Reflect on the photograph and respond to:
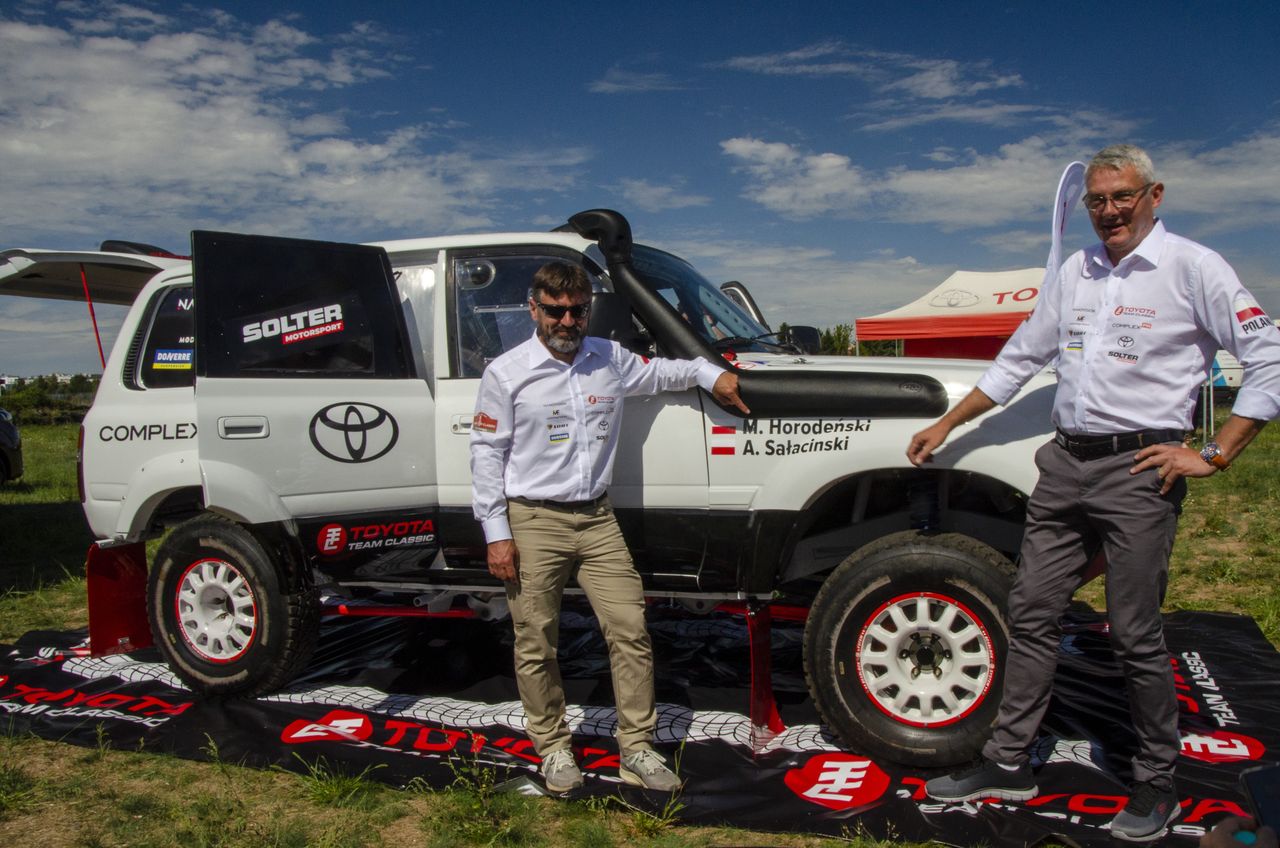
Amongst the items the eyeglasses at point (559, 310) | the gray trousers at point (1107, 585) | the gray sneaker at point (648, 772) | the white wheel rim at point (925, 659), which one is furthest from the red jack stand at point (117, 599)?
the gray trousers at point (1107, 585)

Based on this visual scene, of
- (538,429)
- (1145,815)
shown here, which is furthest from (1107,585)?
(538,429)

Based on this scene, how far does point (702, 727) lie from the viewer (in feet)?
13.6

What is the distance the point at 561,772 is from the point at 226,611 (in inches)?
78.1

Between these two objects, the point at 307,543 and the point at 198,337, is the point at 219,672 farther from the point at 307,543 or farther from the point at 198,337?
the point at 198,337

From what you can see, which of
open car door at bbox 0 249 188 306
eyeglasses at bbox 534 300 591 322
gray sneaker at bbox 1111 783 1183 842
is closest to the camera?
gray sneaker at bbox 1111 783 1183 842

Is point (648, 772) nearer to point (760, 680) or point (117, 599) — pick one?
point (760, 680)

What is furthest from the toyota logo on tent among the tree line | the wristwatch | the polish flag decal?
the tree line

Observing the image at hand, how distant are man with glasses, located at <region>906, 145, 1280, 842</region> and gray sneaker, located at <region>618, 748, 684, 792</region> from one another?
4.03 ft

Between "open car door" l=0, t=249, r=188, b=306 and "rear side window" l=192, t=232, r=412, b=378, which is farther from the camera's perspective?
"open car door" l=0, t=249, r=188, b=306

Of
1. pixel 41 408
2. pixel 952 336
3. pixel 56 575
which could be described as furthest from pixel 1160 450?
pixel 41 408

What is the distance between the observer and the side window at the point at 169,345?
4746 millimetres

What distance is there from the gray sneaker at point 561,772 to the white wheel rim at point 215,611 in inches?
67.2

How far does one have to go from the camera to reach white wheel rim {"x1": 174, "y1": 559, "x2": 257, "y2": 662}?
448 centimetres

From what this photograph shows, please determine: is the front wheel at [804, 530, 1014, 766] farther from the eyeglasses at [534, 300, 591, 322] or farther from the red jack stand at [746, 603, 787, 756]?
the eyeglasses at [534, 300, 591, 322]
